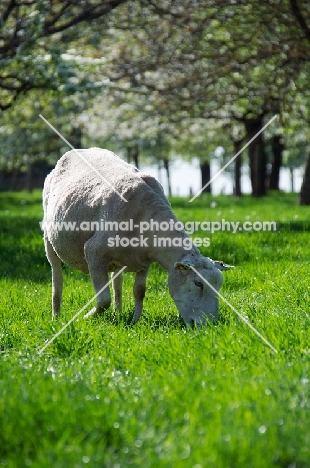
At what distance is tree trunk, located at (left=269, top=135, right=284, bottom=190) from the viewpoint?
3394 centimetres

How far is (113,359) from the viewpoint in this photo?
4637mm

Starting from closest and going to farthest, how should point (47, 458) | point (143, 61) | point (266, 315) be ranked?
point (47, 458), point (266, 315), point (143, 61)

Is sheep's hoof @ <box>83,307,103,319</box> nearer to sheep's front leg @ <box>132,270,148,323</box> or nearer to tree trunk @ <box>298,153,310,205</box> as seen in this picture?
sheep's front leg @ <box>132,270,148,323</box>

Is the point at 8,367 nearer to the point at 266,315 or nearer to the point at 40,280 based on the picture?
the point at 266,315

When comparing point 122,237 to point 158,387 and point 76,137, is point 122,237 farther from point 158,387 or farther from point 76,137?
point 76,137

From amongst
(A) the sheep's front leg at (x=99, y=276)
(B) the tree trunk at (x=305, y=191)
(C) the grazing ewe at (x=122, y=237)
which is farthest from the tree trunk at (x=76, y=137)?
(A) the sheep's front leg at (x=99, y=276)

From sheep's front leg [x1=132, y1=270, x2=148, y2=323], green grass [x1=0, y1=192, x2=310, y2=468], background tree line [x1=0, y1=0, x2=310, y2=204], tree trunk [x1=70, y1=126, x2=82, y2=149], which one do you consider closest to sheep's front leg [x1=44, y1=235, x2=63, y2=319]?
green grass [x1=0, y1=192, x2=310, y2=468]

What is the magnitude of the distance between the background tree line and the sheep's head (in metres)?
8.56

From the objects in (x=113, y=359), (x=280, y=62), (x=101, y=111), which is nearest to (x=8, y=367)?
(x=113, y=359)

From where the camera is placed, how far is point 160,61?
55.7ft

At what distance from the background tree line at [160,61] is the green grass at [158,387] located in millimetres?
8118

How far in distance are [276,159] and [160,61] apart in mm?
18689

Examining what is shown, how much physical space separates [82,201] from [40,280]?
253cm

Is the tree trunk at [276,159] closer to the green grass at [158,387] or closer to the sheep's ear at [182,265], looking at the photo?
the green grass at [158,387]
